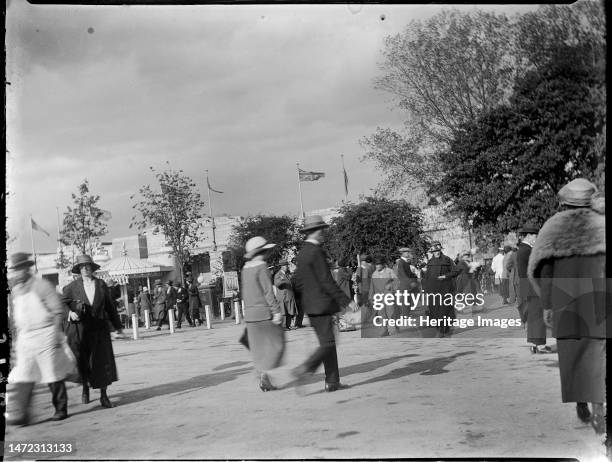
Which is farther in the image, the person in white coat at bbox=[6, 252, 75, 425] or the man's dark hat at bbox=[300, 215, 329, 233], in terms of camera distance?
the man's dark hat at bbox=[300, 215, 329, 233]

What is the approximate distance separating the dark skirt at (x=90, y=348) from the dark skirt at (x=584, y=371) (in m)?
3.67

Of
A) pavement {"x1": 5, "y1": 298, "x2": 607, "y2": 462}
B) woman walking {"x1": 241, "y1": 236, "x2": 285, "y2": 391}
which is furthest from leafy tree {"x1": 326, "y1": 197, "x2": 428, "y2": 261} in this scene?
pavement {"x1": 5, "y1": 298, "x2": 607, "y2": 462}

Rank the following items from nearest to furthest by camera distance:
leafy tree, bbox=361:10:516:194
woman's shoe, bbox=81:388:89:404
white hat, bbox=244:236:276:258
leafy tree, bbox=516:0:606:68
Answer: leafy tree, bbox=516:0:606:68
leafy tree, bbox=361:10:516:194
white hat, bbox=244:236:276:258
woman's shoe, bbox=81:388:89:404

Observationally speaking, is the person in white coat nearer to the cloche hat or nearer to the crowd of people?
the crowd of people

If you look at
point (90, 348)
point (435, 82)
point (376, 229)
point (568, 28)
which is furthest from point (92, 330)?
point (568, 28)

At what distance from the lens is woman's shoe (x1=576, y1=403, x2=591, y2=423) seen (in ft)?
15.0

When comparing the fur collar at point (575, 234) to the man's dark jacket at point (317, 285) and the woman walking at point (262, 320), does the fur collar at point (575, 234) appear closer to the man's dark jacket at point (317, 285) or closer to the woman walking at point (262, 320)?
the man's dark jacket at point (317, 285)

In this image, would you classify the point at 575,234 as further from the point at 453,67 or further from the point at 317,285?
the point at 317,285

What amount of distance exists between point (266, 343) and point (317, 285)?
0.76 metres

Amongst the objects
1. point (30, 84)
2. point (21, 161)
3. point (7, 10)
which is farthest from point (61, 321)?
point (7, 10)

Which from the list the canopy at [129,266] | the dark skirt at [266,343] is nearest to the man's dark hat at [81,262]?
the canopy at [129,266]

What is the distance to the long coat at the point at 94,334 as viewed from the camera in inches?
232

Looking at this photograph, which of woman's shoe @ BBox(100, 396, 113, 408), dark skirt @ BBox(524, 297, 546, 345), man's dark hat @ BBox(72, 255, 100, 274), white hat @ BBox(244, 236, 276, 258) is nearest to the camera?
man's dark hat @ BBox(72, 255, 100, 274)

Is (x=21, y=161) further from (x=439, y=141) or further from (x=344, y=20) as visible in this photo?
(x=439, y=141)
